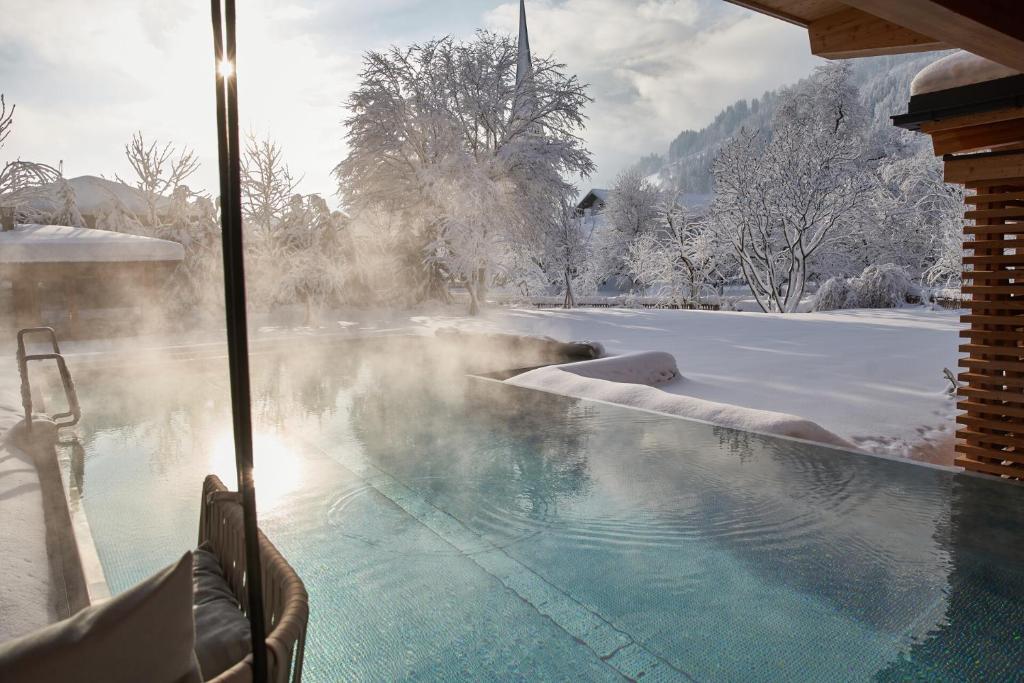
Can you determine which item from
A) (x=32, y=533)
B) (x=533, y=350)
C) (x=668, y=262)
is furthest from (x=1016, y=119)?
(x=668, y=262)

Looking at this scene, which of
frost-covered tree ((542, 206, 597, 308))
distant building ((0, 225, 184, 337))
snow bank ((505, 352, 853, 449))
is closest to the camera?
snow bank ((505, 352, 853, 449))

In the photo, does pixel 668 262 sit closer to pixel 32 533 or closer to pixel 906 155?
pixel 906 155

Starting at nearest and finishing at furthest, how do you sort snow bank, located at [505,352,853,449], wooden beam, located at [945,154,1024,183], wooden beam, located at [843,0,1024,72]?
wooden beam, located at [843,0,1024,72], wooden beam, located at [945,154,1024,183], snow bank, located at [505,352,853,449]

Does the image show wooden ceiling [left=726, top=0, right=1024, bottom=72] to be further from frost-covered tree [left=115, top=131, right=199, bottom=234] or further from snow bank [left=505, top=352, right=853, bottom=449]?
frost-covered tree [left=115, top=131, right=199, bottom=234]

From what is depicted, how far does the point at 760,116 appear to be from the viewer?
56.0 metres

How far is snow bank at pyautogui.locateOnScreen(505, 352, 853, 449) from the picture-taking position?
5.53 metres

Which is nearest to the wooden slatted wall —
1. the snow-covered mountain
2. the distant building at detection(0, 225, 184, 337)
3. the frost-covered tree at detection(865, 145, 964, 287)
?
the snow-covered mountain

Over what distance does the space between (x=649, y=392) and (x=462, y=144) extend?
14.2m

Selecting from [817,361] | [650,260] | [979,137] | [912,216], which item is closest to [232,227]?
[979,137]

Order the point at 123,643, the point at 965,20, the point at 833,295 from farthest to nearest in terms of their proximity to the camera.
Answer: the point at 833,295, the point at 965,20, the point at 123,643

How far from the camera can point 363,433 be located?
20.7 ft

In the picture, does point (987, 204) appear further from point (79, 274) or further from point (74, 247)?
point (79, 274)

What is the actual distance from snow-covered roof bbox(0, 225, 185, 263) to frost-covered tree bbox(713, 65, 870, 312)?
651 inches

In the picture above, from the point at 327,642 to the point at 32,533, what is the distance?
1776mm
